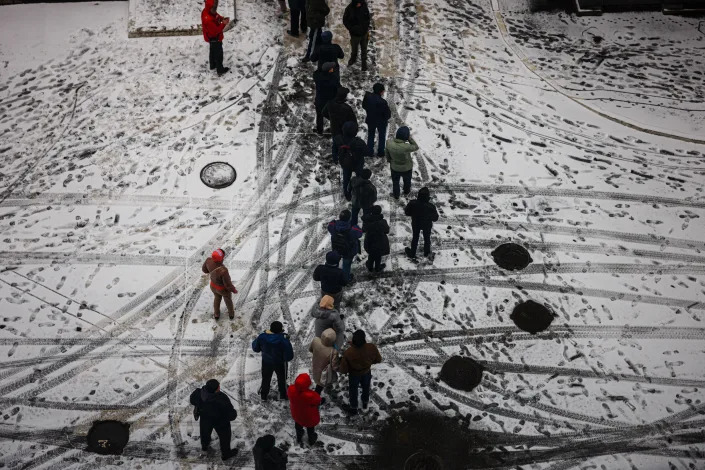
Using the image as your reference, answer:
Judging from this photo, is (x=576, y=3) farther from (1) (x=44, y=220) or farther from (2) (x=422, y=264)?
(1) (x=44, y=220)

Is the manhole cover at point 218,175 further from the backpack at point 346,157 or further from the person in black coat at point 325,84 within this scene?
the backpack at point 346,157

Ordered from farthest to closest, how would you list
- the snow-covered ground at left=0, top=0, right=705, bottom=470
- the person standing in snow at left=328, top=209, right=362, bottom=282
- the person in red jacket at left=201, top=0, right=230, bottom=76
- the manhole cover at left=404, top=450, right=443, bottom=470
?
1. the person in red jacket at left=201, top=0, right=230, bottom=76
2. the person standing in snow at left=328, top=209, right=362, bottom=282
3. the snow-covered ground at left=0, top=0, right=705, bottom=470
4. the manhole cover at left=404, top=450, right=443, bottom=470

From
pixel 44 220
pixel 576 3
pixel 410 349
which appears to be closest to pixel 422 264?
pixel 410 349

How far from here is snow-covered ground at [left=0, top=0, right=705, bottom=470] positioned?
9602mm

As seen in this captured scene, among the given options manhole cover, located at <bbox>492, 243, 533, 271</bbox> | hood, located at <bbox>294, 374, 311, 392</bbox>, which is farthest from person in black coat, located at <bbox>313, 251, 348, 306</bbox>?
manhole cover, located at <bbox>492, 243, 533, 271</bbox>

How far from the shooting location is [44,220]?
38.8 ft

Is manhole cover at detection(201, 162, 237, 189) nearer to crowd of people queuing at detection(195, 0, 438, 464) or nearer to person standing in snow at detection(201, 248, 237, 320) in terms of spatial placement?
crowd of people queuing at detection(195, 0, 438, 464)

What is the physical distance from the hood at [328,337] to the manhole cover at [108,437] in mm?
2989

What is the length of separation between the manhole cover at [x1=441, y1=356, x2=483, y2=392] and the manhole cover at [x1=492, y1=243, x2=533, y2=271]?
1.99m

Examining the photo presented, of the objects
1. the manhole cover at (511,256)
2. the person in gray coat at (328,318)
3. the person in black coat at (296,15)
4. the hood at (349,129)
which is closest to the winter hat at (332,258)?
the person in gray coat at (328,318)

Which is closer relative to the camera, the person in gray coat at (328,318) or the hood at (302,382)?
the hood at (302,382)

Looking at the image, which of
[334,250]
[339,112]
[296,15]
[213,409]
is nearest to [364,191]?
[334,250]

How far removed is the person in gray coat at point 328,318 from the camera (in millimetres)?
9148

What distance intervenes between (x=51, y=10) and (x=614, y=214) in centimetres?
1302
